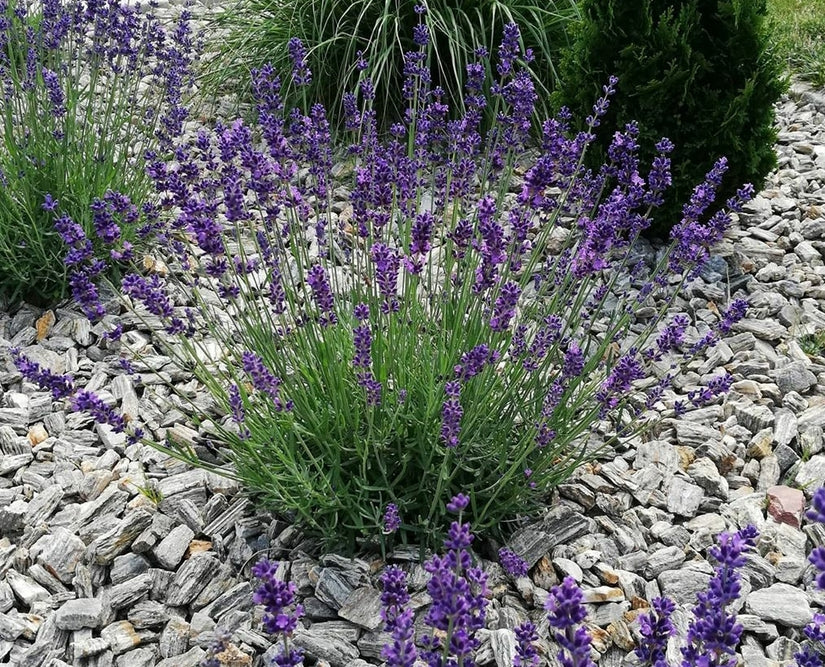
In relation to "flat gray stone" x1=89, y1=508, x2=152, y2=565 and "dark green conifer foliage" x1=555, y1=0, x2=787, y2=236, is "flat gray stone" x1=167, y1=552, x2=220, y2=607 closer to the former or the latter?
"flat gray stone" x1=89, y1=508, x2=152, y2=565

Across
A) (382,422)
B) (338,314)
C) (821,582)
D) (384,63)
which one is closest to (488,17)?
(384,63)

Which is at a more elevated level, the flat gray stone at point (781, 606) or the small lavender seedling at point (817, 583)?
the small lavender seedling at point (817, 583)

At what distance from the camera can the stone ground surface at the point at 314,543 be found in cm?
251

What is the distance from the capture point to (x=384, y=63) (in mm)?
5902

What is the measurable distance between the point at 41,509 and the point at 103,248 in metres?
1.84

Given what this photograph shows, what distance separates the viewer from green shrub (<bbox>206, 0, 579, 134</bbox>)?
599 centimetres

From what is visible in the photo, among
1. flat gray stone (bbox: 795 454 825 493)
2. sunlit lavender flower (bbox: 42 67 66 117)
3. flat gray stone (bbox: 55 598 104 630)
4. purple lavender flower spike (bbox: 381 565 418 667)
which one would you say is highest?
sunlit lavender flower (bbox: 42 67 66 117)

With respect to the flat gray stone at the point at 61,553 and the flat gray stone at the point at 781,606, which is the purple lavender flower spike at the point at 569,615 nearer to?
the flat gray stone at the point at 781,606

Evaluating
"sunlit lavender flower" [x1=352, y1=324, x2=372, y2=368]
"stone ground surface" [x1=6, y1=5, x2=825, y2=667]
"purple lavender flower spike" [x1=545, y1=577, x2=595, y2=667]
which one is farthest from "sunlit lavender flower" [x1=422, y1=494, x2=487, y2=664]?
"stone ground surface" [x1=6, y1=5, x2=825, y2=667]

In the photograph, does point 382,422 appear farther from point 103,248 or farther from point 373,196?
point 103,248

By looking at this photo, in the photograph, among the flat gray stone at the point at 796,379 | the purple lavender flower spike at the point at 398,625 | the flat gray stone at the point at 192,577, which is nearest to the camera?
the purple lavender flower spike at the point at 398,625

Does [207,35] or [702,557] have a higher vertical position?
[207,35]

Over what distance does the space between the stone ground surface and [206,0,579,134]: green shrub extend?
9.92 ft

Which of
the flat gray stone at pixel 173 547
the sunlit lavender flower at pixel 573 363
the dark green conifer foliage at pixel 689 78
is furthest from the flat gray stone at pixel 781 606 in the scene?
the dark green conifer foliage at pixel 689 78
